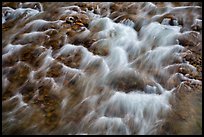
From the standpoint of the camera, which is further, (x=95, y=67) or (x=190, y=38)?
(x=190, y=38)

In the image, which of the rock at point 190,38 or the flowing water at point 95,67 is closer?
the flowing water at point 95,67

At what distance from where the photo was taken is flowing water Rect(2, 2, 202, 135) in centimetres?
493

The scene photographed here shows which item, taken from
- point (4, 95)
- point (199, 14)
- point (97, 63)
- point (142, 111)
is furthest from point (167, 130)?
point (199, 14)

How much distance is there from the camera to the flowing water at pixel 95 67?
4926mm

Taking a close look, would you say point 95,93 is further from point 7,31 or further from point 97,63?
point 7,31

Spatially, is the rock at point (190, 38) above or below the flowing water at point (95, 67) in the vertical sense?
above

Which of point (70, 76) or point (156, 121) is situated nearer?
point (156, 121)

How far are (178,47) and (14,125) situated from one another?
3.78 meters

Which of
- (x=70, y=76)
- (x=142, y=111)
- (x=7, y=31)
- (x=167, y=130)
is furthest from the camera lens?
(x=7, y=31)

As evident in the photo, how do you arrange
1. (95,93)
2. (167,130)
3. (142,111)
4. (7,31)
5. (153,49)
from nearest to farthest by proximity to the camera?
(167,130) → (142,111) → (95,93) → (153,49) → (7,31)

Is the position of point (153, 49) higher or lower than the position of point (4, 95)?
higher

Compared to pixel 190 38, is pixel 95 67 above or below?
below

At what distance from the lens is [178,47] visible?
616cm

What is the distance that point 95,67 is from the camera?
6039mm
